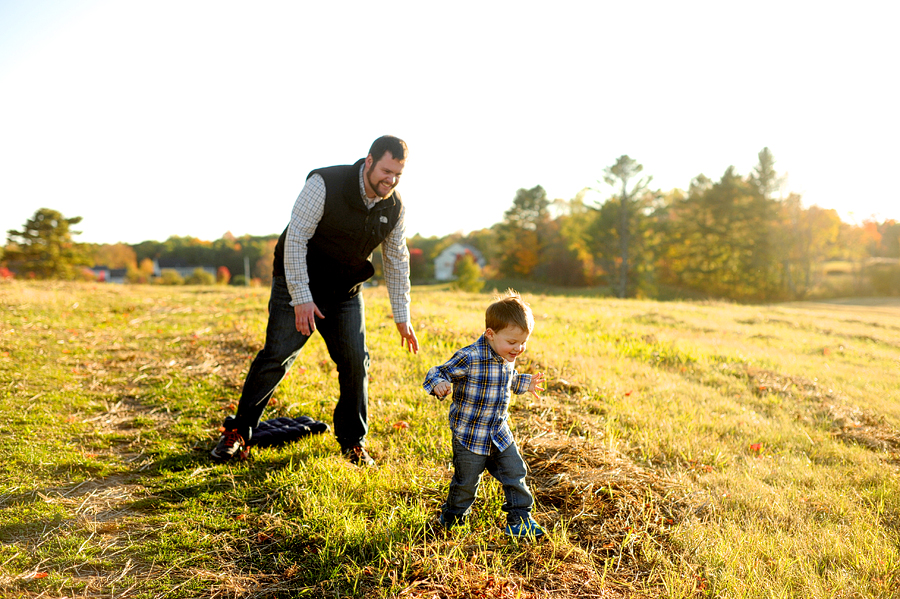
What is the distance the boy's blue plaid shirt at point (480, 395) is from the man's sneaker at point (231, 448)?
2.05m

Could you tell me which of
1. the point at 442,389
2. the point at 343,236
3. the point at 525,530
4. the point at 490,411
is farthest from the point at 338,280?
the point at 525,530

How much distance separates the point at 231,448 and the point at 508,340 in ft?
8.44

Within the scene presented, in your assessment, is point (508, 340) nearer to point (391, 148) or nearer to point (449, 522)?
point (449, 522)

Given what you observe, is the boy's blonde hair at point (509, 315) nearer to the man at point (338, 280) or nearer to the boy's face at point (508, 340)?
the boy's face at point (508, 340)

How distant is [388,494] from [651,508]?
1702 millimetres

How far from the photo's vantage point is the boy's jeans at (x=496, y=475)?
3.07 meters

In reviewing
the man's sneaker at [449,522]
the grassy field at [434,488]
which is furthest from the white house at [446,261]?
the man's sneaker at [449,522]

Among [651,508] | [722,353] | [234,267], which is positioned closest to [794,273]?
[722,353]

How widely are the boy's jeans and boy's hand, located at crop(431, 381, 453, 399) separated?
1.32ft

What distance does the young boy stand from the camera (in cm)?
298

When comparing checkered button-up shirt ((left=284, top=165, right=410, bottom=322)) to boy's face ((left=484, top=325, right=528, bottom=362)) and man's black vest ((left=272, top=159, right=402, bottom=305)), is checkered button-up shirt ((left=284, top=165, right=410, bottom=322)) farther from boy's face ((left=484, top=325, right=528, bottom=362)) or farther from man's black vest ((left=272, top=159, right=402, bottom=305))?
boy's face ((left=484, top=325, right=528, bottom=362))

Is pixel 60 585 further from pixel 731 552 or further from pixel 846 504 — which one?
pixel 846 504

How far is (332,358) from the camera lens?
4.14m

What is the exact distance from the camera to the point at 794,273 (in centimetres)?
4344
